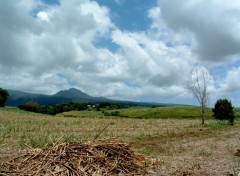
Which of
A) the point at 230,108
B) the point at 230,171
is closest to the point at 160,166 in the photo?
the point at 230,171

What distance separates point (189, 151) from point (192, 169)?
19.5ft

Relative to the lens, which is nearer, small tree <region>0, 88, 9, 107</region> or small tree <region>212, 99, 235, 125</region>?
small tree <region>212, 99, 235, 125</region>

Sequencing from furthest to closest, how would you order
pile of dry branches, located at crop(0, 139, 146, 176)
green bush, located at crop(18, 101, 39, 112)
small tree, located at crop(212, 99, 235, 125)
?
green bush, located at crop(18, 101, 39, 112)
small tree, located at crop(212, 99, 235, 125)
pile of dry branches, located at crop(0, 139, 146, 176)

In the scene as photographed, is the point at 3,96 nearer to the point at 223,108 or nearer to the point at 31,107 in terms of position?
the point at 31,107

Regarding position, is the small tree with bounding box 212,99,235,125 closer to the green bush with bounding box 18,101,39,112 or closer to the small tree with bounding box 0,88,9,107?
the green bush with bounding box 18,101,39,112

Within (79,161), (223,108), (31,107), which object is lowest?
(79,161)

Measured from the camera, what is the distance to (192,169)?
500 inches

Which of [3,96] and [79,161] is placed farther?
[3,96]

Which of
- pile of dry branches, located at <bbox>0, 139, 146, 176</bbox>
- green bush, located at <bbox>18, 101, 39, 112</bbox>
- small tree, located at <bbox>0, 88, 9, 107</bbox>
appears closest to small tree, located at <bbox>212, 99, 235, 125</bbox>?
pile of dry branches, located at <bbox>0, 139, 146, 176</bbox>

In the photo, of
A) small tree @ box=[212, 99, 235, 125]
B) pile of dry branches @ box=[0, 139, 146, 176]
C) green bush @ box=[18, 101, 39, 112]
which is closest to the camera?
pile of dry branches @ box=[0, 139, 146, 176]

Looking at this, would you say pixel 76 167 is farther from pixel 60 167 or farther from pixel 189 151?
pixel 189 151

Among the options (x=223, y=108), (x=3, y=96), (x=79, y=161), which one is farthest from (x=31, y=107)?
(x=79, y=161)

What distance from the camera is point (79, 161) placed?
443 inches

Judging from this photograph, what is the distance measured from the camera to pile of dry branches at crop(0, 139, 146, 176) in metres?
10.9
